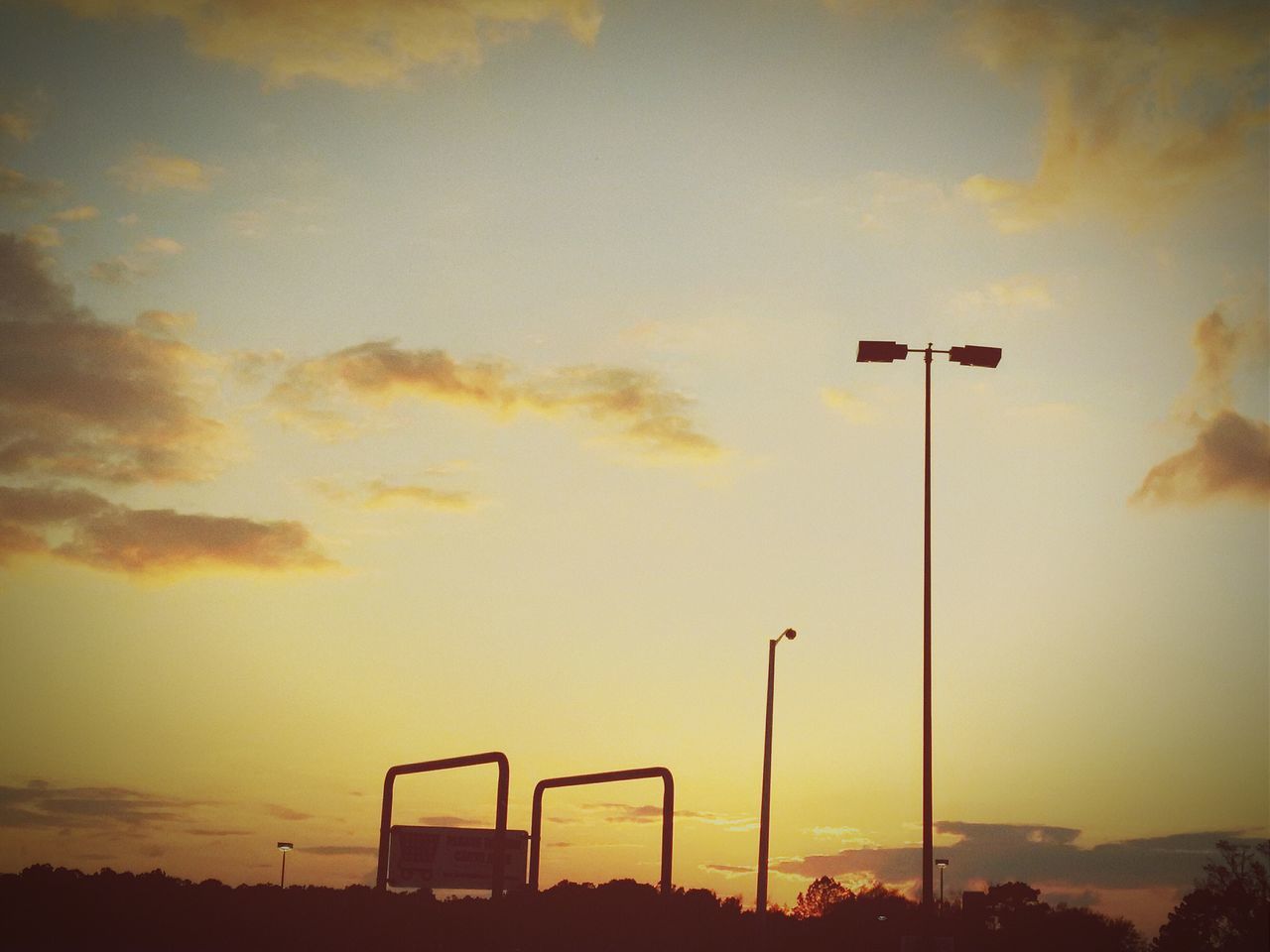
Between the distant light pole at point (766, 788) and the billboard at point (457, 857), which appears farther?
the distant light pole at point (766, 788)

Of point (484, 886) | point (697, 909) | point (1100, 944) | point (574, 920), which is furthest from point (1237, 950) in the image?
point (484, 886)

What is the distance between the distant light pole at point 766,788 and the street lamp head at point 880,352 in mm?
11519

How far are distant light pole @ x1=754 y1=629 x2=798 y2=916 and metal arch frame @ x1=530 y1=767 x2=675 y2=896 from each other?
16.8 m

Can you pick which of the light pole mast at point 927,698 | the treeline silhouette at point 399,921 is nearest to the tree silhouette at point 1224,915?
the treeline silhouette at point 399,921

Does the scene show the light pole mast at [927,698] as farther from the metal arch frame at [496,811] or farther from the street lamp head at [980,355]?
the metal arch frame at [496,811]

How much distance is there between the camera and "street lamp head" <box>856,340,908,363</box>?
1120 inches

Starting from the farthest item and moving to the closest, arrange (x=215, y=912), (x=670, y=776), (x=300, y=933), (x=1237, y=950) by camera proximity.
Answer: (x=1237, y=950) → (x=215, y=912) → (x=300, y=933) → (x=670, y=776)

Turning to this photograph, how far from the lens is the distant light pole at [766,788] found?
35.9 metres

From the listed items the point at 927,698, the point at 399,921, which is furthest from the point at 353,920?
the point at 927,698

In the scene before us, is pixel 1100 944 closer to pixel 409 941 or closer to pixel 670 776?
pixel 409 941

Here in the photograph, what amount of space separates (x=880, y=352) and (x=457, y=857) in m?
14.7

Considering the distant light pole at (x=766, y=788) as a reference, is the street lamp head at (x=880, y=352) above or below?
above

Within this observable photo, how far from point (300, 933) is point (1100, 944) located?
6319cm

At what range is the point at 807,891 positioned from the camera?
134 meters
